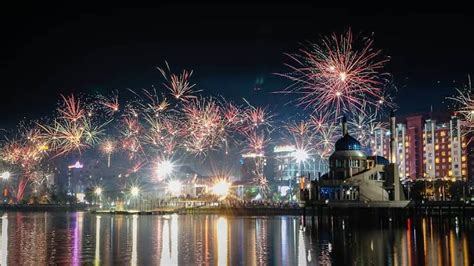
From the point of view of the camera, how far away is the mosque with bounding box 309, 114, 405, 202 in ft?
298

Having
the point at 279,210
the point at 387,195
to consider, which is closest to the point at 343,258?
the point at 387,195

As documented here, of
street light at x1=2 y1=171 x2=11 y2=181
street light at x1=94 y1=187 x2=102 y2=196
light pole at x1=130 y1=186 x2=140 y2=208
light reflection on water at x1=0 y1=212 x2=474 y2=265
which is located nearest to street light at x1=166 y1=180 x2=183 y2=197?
light pole at x1=130 y1=186 x2=140 y2=208

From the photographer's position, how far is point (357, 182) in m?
91.2

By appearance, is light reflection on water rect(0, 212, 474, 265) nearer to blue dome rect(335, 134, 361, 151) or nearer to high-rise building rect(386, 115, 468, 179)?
blue dome rect(335, 134, 361, 151)

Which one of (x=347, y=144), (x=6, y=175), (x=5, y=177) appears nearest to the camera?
(x=347, y=144)

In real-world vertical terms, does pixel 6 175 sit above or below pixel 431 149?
below

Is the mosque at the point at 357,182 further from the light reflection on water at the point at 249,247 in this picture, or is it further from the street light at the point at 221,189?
the street light at the point at 221,189

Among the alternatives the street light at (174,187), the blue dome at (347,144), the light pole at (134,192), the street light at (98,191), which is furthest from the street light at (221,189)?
the blue dome at (347,144)

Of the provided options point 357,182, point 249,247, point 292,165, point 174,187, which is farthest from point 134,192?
point 249,247

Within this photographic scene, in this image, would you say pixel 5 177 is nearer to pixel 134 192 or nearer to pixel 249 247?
pixel 134 192

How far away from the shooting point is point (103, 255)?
4141 cm

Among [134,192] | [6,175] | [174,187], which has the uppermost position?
[6,175]

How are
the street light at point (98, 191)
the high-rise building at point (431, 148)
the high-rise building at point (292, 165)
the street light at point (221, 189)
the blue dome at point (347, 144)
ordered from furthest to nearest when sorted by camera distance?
the high-rise building at point (292, 165) → the street light at point (98, 191) → the high-rise building at point (431, 148) → the street light at point (221, 189) → the blue dome at point (347, 144)

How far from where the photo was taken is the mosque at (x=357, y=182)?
90938mm
